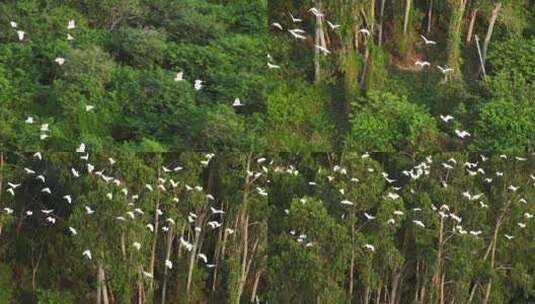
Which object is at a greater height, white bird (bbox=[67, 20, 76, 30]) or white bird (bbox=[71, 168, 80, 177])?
white bird (bbox=[67, 20, 76, 30])

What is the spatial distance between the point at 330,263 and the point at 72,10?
2.49 metres

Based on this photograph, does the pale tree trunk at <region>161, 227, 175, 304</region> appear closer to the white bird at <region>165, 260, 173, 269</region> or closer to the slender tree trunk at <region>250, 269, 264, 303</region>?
the white bird at <region>165, 260, 173, 269</region>

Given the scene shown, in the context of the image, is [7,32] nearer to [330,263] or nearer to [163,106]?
[163,106]

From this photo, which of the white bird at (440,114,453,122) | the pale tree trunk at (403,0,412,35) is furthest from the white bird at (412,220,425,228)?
the pale tree trunk at (403,0,412,35)

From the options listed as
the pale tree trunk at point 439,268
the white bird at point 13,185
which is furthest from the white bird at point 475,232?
the white bird at point 13,185

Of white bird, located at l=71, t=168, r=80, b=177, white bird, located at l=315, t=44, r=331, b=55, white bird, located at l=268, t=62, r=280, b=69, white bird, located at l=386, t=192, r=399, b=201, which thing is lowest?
white bird, located at l=386, t=192, r=399, b=201

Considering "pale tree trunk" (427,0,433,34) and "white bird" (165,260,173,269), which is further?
"pale tree trunk" (427,0,433,34)

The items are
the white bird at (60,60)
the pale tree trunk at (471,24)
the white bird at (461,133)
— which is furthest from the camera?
the pale tree trunk at (471,24)

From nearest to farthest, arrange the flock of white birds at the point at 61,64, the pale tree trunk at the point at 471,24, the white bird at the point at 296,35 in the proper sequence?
the flock of white birds at the point at 61,64, the white bird at the point at 296,35, the pale tree trunk at the point at 471,24

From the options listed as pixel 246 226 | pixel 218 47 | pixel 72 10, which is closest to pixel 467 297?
pixel 246 226

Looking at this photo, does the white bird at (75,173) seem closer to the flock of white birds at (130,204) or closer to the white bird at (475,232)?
the flock of white birds at (130,204)

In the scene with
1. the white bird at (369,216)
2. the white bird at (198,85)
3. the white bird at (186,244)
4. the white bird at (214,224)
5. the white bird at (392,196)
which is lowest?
the white bird at (186,244)

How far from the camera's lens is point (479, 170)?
974cm

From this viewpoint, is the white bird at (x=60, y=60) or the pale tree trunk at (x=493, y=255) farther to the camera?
the pale tree trunk at (x=493, y=255)
